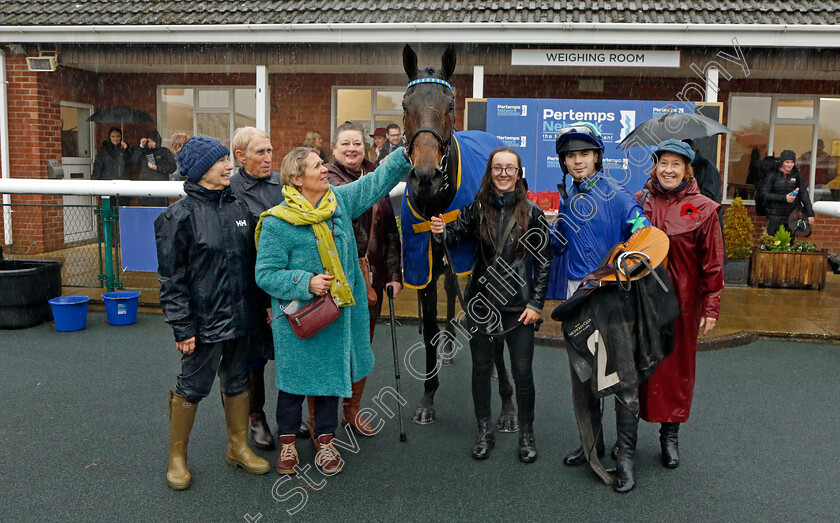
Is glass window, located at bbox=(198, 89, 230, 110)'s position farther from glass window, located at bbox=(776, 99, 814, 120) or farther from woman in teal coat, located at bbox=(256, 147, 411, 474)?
glass window, located at bbox=(776, 99, 814, 120)

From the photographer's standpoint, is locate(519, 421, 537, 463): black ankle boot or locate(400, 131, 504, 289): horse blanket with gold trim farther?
locate(400, 131, 504, 289): horse blanket with gold trim

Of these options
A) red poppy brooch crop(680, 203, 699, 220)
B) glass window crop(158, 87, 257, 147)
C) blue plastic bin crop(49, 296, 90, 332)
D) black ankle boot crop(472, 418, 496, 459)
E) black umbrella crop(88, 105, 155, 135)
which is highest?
glass window crop(158, 87, 257, 147)

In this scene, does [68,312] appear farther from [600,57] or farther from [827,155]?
[827,155]

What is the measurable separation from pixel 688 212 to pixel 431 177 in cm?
145

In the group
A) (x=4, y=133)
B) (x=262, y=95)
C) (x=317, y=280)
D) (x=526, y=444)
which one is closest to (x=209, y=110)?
(x=262, y=95)

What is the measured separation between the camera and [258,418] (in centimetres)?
426

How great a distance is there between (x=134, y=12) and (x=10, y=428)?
8026 millimetres

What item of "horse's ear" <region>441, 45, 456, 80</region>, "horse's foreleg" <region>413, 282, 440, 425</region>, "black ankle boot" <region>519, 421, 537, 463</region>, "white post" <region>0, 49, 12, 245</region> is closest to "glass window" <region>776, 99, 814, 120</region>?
"horse's ear" <region>441, 45, 456, 80</region>

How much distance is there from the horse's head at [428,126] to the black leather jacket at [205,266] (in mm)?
1010

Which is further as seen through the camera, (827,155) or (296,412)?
(827,155)

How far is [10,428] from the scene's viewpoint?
436 cm

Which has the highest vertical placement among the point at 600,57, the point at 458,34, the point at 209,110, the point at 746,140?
the point at 458,34

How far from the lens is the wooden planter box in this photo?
8.98m

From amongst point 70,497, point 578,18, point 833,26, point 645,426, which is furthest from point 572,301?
point 833,26
